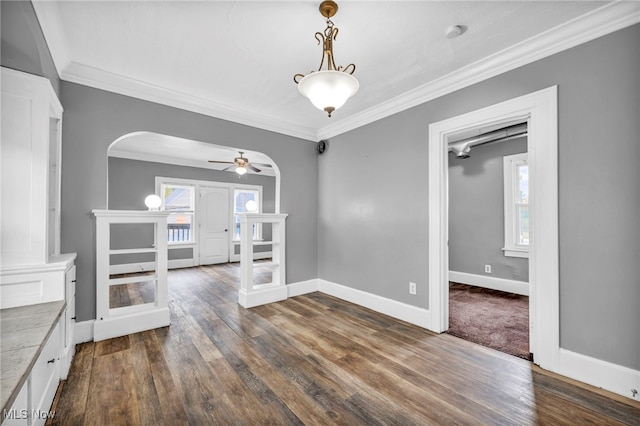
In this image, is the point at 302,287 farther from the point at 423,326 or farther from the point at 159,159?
the point at 159,159

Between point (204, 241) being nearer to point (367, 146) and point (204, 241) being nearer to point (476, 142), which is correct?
point (367, 146)

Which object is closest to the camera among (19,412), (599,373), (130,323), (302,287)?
(19,412)

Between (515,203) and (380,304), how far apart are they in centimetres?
293

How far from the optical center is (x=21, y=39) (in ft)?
5.76

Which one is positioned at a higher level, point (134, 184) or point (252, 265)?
point (134, 184)

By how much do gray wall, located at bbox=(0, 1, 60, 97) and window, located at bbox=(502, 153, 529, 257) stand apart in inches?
224

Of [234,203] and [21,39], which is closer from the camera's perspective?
[21,39]

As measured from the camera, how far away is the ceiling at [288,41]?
1908mm

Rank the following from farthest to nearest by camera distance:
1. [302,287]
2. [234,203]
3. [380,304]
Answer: [234,203]
[302,287]
[380,304]

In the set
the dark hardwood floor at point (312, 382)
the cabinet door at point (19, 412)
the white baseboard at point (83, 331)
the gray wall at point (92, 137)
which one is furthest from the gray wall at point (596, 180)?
the white baseboard at point (83, 331)

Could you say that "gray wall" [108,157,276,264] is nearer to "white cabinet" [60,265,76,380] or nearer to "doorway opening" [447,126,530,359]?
"white cabinet" [60,265,76,380]

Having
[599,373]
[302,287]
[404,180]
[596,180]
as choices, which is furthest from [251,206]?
[599,373]

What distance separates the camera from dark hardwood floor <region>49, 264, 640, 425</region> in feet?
5.60

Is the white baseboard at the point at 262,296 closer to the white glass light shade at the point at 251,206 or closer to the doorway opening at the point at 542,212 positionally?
the doorway opening at the point at 542,212
